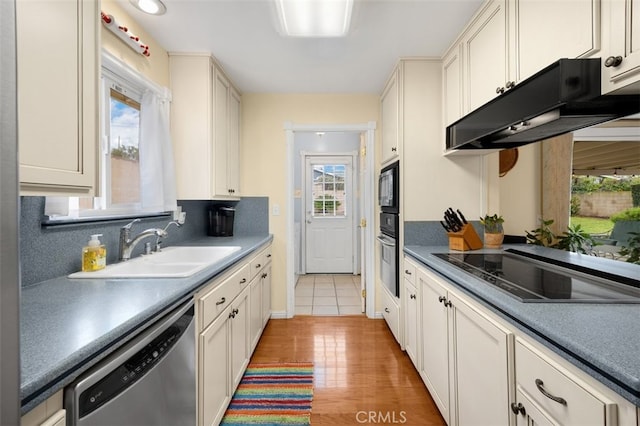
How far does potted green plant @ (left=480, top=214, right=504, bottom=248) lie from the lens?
216cm

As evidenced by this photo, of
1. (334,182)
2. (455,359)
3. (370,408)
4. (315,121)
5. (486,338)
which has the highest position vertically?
(315,121)

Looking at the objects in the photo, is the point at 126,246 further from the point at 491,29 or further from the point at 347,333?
the point at 491,29

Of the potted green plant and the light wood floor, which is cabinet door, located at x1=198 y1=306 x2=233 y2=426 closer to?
the light wood floor

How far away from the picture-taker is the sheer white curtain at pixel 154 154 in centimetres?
202

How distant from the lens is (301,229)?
5.12 metres

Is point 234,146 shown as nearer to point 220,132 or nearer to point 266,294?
point 220,132

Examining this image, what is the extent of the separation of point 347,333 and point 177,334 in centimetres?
197

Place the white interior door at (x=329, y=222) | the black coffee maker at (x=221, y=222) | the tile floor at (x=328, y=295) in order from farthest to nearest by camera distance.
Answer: the white interior door at (x=329, y=222) < the tile floor at (x=328, y=295) < the black coffee maker at (x=221, y=222)

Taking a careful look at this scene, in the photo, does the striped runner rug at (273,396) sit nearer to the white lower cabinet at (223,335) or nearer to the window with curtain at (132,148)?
the white lower cabinet at (223,335)

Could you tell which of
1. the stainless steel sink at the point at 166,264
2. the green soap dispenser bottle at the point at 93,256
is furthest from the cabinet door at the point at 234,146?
the green soap dispenser bottle at the point at 93,256

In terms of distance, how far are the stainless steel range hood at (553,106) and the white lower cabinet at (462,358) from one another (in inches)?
32.3

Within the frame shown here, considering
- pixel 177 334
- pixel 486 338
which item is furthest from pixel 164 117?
pixel 486 338

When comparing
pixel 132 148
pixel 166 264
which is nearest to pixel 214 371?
pixel 166 264

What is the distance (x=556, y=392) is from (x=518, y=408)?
0.67 ft
